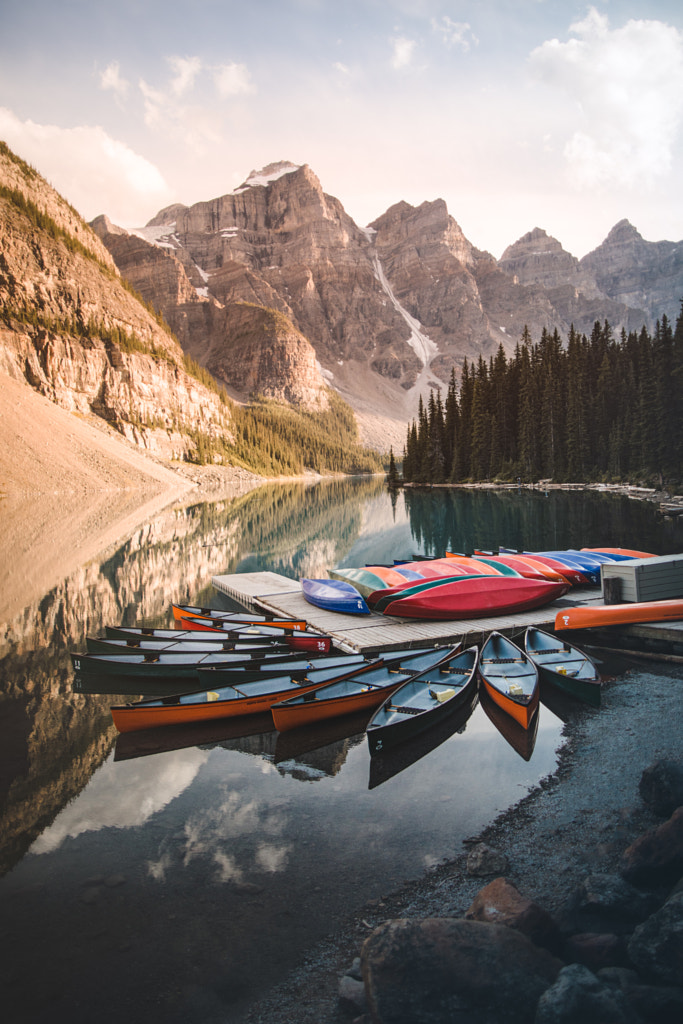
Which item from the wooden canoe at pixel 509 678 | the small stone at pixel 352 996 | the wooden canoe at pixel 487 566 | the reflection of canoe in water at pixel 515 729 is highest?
the wooden canoe at pixel 487 566

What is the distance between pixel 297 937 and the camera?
232 inches

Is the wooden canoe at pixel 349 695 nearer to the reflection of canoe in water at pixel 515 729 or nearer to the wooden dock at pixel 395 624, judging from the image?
the reflection of canoe in water at pixel 515 729

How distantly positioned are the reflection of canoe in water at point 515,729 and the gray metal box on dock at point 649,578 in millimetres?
6817

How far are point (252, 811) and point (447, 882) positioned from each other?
9.98ft

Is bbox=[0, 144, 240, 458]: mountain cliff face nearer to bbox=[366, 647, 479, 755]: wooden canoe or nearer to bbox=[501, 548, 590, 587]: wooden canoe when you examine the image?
bbox=[501, 548, 590, 587]: wooden canoe

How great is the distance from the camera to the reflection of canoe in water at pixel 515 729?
32.9ft

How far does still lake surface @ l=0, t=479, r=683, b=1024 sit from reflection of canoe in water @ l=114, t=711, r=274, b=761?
0.19ft

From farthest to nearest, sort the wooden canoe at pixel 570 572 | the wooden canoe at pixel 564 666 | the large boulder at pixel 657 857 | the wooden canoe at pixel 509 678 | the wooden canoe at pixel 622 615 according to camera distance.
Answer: the wooden canoe at pixel 570 572
the wooden canoe at pixel 622 615
the wooden canoe at pixel 564 666
the wooden canoe at pixel 509 678
the large boulder at pixel 657 857

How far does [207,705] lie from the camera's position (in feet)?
35.1

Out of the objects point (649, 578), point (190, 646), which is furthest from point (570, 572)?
point (190, 646)

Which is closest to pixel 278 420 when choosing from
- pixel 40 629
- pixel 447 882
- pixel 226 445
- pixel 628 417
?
pixel 226 445

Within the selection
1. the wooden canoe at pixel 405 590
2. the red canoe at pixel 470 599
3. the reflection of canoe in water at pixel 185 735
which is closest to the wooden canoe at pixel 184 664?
the reflection of canoe in water at pixel 185 735

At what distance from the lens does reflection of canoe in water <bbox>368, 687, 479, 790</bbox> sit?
9348mm

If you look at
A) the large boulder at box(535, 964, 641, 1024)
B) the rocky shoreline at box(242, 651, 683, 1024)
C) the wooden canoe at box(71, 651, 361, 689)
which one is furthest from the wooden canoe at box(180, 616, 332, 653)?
the large boulder at box(535, 964, 641, 1024)
